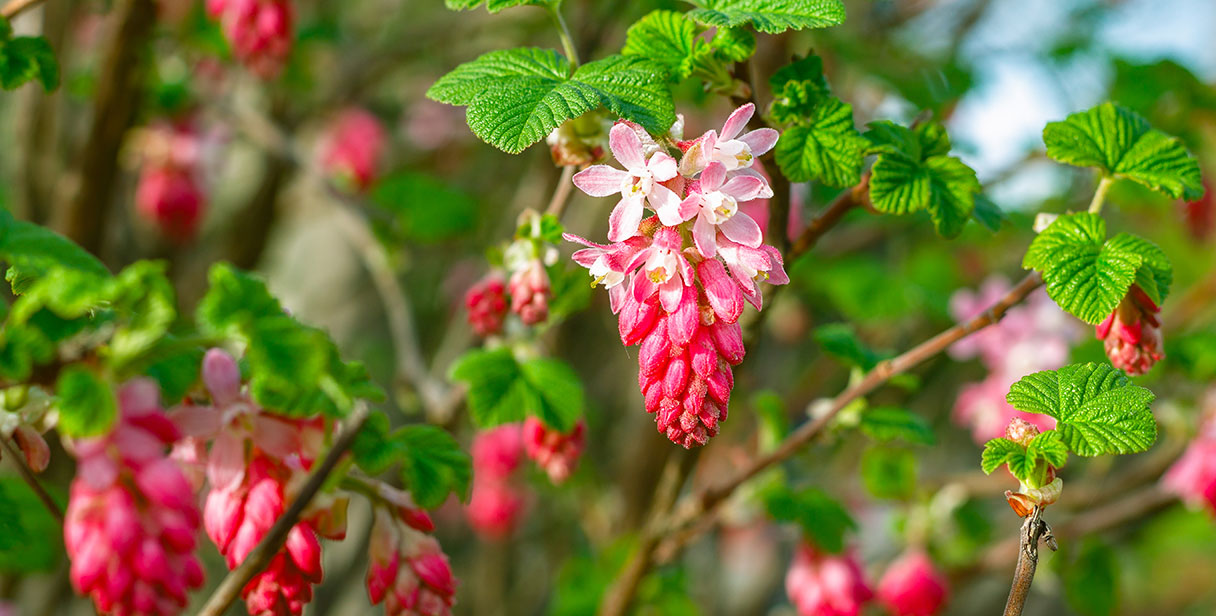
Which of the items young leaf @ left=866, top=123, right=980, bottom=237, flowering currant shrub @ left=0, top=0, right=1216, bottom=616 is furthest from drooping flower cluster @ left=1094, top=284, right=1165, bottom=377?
young leaf @ left=866, top=123, right=980, bottom=237

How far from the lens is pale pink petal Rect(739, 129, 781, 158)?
1117 mm

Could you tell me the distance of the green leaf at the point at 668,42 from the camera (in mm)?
1180

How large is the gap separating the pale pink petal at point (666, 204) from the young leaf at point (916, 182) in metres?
0.33

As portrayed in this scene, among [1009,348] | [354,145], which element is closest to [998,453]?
[1009,348]

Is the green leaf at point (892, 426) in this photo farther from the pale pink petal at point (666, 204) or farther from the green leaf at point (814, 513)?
the pale pink petal at point (666, 204)

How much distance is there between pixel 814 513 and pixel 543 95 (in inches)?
52.8

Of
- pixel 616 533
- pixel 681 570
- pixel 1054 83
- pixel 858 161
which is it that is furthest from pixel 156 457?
pixel 1054 83

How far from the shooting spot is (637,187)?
3.55 feet

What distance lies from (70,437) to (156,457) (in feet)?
0.27

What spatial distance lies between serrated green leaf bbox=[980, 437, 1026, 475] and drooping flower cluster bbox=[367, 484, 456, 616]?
2.44ft

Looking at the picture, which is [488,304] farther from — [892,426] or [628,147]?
[892,426]

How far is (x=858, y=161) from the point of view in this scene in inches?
47.1

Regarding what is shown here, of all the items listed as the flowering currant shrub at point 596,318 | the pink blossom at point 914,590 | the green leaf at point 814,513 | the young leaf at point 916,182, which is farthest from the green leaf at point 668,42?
the pink blossom at point 914,590

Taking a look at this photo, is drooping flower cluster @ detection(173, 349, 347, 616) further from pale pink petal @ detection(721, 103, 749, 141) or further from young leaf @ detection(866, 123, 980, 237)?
young leaf @ detection(866, 123, 980, 237)
